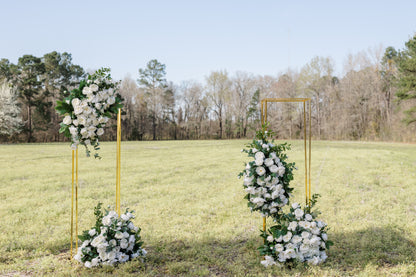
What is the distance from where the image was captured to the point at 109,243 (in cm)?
374

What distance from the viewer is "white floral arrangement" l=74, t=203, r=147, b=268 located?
12.2ft

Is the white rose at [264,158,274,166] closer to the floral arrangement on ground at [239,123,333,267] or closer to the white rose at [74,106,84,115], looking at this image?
the floral arrangement on ground at [239,123,333,267]

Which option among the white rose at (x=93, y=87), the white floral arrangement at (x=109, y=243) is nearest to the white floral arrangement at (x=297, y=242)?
the white floral arrangement at (x=109, y=243)

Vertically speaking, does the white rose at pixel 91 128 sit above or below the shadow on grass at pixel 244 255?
above

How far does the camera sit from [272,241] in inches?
149

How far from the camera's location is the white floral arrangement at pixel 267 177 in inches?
140

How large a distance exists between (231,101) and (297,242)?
42975 millimetres

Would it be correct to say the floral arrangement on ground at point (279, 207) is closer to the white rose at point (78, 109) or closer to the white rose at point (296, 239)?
the white rose at point (296, 239)

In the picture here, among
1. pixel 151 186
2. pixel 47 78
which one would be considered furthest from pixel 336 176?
pixel 47 78

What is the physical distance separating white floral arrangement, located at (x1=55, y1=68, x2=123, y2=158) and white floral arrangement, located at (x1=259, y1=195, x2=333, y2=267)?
237cm

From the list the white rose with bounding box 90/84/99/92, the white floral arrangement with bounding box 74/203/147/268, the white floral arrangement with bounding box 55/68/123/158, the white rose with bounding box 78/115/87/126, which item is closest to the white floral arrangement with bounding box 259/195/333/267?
the white floral arrangement with bounding box 74/203/147/268

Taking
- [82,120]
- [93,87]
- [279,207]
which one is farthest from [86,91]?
[279,207]

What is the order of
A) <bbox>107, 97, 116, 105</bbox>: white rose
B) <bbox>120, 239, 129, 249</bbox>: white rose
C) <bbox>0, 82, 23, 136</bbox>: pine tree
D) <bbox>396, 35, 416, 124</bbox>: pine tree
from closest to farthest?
<bbox>107, 97, 116, 105</bbox>: white rose → <bbox>120, 239, 129, 249</bbox>: white rose → <bbox>396, 35, 416, 124</bbox>: pine tree → <bbox>0, 82, 23, 136</bbox>: pine tree

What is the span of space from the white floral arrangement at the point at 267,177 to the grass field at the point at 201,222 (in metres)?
0.77
